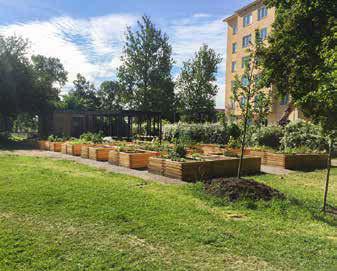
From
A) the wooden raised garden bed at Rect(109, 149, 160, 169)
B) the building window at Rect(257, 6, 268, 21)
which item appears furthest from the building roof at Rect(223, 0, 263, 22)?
the wooden raised garden bed at Rect(109, 149, 160, 169)

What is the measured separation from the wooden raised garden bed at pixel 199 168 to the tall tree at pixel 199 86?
2614cm

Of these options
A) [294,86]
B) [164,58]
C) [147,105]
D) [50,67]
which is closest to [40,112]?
[147,105]

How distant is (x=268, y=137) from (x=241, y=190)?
11241 mm

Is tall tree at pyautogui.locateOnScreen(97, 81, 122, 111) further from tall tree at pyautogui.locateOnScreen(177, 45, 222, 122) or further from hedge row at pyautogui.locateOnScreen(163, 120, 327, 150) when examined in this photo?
hedge row at pyautogui.locateOnScreen(163, 120, 327, 150)

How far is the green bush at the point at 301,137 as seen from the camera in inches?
562

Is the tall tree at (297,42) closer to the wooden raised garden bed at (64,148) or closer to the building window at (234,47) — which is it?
the wooden raised garden bed at (64,148)

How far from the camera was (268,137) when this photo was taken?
1647 centimetres

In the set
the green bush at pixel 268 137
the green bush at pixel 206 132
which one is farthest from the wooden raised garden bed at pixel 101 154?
the green bush at pixel 268 137

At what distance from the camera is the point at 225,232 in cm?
411

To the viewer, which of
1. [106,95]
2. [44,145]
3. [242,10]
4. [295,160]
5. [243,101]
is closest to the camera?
[243,101]

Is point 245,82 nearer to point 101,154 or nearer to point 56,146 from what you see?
point 101,154

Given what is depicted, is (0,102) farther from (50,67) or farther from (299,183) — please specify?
(50,67)

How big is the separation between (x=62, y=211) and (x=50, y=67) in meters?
56.0

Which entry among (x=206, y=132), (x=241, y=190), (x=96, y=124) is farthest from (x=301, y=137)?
(x=96, y=124)
